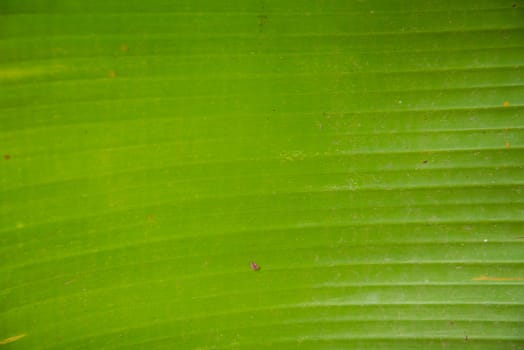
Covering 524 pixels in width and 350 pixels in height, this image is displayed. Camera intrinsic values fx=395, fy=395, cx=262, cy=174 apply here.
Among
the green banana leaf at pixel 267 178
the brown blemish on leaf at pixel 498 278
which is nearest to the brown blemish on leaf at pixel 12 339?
the green banana leaf at pixel 267 178

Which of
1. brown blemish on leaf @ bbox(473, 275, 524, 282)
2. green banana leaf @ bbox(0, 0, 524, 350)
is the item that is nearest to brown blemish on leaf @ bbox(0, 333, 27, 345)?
green banana leaf @ bbox(0, 0, 524, 350)

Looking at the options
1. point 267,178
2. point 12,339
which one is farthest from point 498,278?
point 12,339

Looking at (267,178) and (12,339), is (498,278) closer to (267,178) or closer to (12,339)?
(267,178)

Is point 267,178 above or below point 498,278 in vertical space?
above

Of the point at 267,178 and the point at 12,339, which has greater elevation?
the point at 267,178

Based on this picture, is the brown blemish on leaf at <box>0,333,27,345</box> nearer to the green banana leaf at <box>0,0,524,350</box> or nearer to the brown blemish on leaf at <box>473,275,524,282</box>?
the green banana leaf at <box>0,0,524,350</box>

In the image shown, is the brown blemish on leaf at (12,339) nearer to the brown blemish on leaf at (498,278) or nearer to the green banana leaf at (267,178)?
the green banana leaf at (267,178)

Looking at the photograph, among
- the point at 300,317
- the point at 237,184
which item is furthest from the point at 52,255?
the point at 300,317

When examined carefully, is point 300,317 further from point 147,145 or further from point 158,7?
point 158,7
